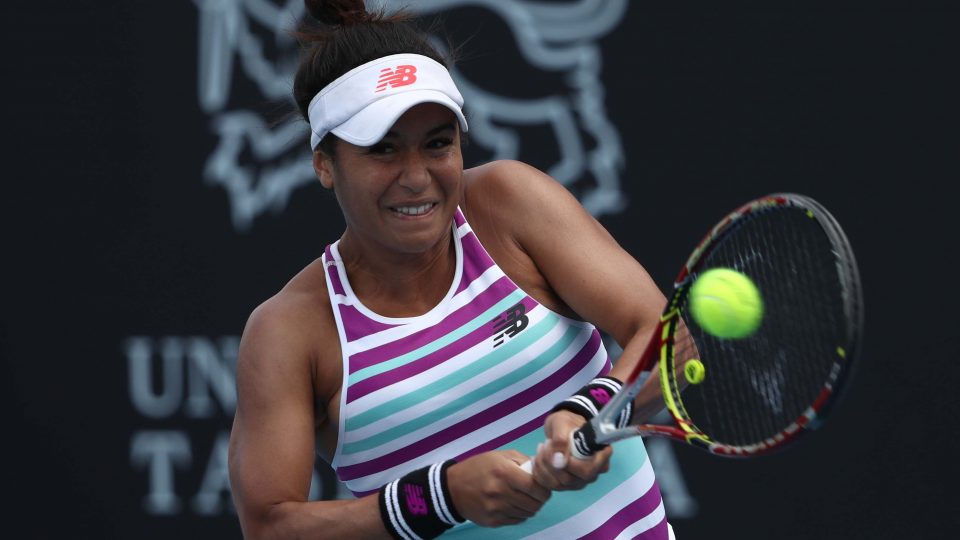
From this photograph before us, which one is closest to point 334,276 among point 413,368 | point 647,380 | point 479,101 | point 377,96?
point 413,368

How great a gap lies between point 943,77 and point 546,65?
0.99m

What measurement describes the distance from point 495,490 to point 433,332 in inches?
13.2

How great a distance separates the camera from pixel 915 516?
3.76 metres

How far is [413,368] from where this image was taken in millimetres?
2344

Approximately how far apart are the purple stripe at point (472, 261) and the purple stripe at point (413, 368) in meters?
0.09

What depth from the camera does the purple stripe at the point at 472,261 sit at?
2.39 metres

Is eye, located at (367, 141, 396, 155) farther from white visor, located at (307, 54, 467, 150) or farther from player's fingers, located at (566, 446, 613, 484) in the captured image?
player's fingers, located at (566, 446, 613, 484)

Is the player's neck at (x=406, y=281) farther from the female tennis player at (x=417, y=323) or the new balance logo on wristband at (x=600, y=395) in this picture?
the new balance logo on wristband at (x=600, y=395)

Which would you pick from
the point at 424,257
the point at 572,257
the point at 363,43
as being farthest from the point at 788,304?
the point at 363,43

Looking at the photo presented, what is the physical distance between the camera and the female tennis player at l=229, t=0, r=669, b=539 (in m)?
2.29

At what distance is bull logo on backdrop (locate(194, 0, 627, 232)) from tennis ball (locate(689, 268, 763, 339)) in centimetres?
167

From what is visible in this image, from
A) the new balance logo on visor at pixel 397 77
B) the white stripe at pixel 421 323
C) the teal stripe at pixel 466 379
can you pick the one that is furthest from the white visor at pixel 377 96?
the teal stripe at pixel 466 379

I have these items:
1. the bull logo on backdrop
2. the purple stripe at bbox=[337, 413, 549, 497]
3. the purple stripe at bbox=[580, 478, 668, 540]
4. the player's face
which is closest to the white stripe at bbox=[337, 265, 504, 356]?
the player's face

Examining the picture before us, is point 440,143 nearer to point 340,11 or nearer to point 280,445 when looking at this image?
point 340,11
